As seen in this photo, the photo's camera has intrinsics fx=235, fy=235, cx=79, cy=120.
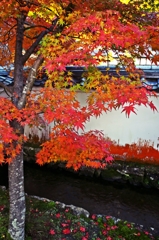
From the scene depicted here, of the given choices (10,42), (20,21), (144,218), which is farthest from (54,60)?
(144,218)

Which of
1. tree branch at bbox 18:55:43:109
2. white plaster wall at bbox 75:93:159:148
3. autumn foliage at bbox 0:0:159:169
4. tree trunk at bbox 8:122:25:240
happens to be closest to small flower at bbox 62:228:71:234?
tree trunk at bbox 8:122:25:240

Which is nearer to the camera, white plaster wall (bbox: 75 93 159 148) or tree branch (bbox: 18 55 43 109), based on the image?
tree branch (bbox: 18 55 43 109)

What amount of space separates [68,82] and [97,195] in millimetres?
5156

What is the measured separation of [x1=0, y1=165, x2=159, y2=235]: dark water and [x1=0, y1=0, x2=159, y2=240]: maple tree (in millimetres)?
2999

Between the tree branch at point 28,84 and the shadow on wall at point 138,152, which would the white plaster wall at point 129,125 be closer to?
the shadow on wall at point 138,152

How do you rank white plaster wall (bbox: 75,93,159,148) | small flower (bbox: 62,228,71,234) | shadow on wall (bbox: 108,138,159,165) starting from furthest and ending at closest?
shadow on wall (bbox: 108,138,159,165) → white plaster wall (bbox: 75,93,159,148) → small flower (bbox: 62,228,71,234)

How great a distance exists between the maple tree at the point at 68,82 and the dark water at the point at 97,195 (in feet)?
9.84

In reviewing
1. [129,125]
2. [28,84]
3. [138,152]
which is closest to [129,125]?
[129,125]

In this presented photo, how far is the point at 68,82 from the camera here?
462 centimetres

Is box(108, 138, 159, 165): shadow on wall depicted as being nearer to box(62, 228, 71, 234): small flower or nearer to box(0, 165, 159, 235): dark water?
box(0, 165, 159, 235): dark water

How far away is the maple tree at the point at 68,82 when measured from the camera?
11.8 feet

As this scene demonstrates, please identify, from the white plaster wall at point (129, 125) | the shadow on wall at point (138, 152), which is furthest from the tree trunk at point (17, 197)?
the shadow on wall at point (138, 152)

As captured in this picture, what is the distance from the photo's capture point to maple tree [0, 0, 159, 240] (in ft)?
11.8

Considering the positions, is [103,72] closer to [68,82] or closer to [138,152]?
[138,152]
